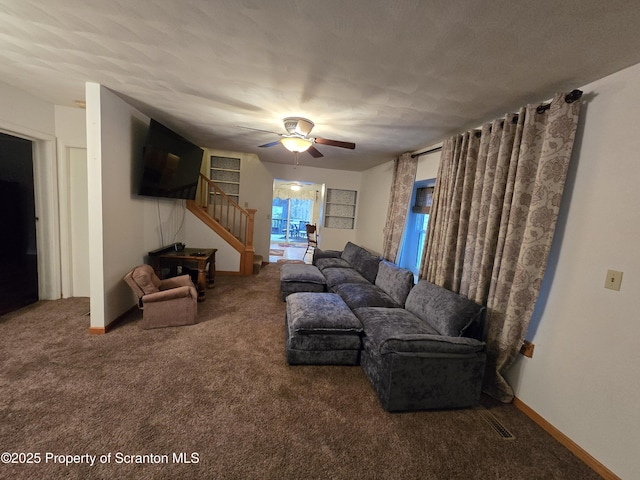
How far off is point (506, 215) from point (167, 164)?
3.72 meters

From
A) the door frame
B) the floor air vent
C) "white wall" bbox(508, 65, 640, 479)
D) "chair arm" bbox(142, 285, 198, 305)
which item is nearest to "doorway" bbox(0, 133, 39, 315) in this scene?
the door frame

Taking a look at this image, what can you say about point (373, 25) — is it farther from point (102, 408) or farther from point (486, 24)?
point (102, 408)

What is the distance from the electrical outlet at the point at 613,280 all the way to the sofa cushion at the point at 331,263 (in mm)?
3192

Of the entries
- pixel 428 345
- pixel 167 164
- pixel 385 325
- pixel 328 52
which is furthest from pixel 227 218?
pixel 428 345

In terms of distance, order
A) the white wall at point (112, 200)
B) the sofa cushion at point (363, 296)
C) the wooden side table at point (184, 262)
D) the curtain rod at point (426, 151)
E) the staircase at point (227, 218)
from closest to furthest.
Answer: the white wall at point (112, 200) → the sofa cushion at point (363, 296) → the curtain rod at point (426, 151) → the wooden side table at point (184, 262) → the staircase at point (227, 218)

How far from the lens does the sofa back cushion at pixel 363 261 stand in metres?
3.78

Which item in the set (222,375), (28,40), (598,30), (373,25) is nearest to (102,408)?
(222,375)

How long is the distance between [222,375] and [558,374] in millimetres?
2477

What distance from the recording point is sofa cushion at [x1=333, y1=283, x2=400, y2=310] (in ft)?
9.17

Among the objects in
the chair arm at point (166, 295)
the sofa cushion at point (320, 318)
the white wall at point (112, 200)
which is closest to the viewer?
the sofa cushion at point (320, 318)

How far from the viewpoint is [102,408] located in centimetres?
163

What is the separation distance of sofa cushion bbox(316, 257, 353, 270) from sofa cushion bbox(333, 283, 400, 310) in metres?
1.03

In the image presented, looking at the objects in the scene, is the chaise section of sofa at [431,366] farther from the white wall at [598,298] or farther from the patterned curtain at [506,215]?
the white wall at [598,298]

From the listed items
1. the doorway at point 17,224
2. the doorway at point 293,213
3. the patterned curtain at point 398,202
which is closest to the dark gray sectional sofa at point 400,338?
the patterned curtain at point 398,202
